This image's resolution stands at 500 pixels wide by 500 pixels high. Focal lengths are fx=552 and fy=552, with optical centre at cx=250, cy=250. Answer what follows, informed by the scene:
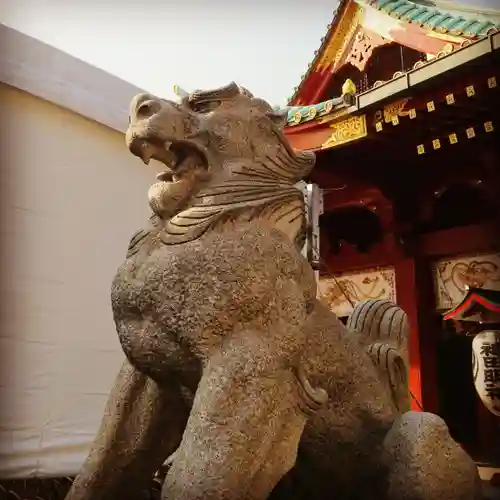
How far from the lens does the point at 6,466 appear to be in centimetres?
157

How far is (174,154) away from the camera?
1.04 m

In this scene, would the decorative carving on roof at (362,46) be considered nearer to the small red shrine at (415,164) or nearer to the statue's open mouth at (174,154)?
the small red shrine at (415,164)

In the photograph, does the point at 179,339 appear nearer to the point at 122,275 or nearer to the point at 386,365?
the point at 122,275

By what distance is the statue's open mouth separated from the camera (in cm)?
100

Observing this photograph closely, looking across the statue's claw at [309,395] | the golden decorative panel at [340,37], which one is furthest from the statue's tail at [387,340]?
the golden decorative panel at [340,37]

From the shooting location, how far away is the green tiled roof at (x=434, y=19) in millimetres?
2857

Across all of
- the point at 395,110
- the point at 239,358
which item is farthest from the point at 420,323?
the point at 239,358

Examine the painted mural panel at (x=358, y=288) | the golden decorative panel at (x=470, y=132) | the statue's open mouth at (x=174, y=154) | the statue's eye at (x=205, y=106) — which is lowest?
the statue's open mouth at (x=174, y=154)

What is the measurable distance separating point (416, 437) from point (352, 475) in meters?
0.15

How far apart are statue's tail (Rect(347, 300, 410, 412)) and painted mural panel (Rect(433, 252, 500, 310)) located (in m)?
2.32

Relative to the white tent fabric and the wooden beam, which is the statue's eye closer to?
the white tent fabric

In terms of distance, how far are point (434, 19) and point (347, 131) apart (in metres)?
0.87

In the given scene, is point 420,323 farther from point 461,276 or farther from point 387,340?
point 387,340

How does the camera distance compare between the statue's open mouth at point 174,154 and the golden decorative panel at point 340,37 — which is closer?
the statue's open mouth at point 174,154
